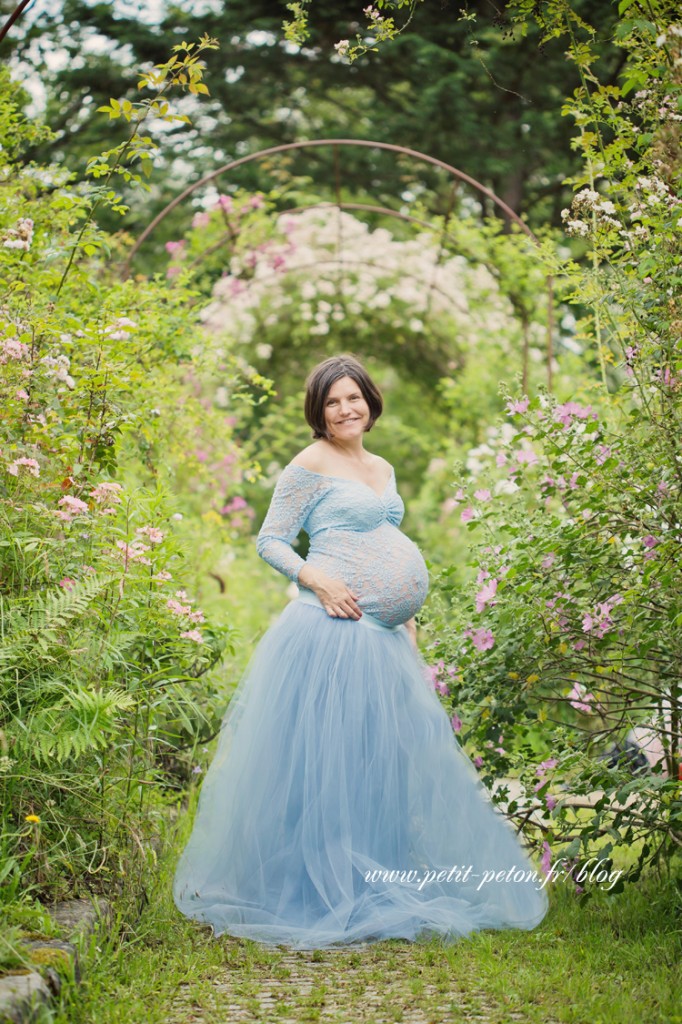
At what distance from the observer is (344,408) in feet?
12.0

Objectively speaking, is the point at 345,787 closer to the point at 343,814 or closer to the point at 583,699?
the point at 343,814

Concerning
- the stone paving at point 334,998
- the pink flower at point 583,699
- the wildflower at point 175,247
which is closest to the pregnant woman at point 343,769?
the stone paving at point 334,998

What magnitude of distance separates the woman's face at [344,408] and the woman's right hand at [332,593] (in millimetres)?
492

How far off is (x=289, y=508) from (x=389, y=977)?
1497 millimetres

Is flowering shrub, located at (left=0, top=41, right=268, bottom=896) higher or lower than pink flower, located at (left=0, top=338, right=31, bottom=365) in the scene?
lower

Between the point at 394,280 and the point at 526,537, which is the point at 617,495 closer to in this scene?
the point at 526,537

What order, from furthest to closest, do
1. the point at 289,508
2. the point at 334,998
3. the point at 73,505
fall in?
1. the point at 289,508
2. the point at 73,505
3. the point at 334,998

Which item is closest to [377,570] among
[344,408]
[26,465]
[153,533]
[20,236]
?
[344,408]

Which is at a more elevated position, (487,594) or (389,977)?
(487,594)

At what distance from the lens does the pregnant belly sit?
3543 millimetres

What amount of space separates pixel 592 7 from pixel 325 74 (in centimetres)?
294

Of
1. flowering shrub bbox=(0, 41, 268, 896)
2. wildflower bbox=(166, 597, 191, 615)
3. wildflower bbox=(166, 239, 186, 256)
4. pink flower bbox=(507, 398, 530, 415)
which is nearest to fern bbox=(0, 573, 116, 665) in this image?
flowering shrub bbox=(0, 41, 268, 896)

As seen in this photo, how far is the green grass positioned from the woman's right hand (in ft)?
3.21

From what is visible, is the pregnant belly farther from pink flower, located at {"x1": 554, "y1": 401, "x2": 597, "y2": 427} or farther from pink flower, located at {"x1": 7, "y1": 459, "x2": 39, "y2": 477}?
pink flower, located at {"x1": 7, "y1": 459, "x2": 39, "y2": 477}
